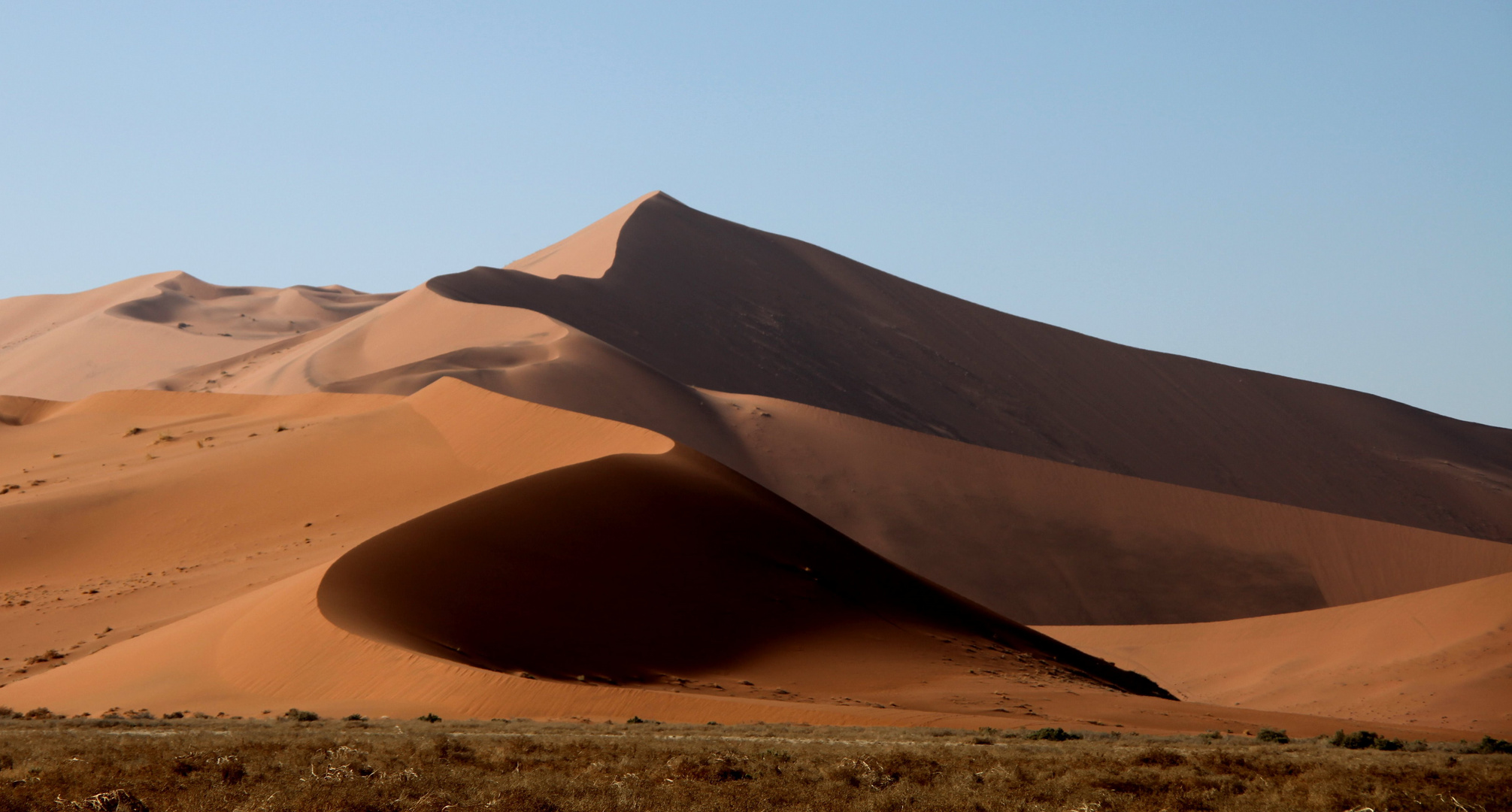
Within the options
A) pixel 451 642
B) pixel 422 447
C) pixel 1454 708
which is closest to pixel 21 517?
pixel 422 447

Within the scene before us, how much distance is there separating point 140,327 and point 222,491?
69.9 meters

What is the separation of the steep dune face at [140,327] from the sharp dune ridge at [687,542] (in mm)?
12659

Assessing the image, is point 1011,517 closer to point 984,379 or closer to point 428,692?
point 428,692

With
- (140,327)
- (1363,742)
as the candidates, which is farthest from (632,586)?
(140,327)

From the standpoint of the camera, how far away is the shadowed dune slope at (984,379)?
61.5m

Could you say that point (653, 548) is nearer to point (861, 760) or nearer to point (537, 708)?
point (537, 708)

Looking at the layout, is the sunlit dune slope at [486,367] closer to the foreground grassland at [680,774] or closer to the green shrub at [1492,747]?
the foreground grassland at [680,774]

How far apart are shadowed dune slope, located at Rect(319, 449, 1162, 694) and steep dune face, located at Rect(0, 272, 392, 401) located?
5239cm

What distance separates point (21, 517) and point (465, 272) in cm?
3787

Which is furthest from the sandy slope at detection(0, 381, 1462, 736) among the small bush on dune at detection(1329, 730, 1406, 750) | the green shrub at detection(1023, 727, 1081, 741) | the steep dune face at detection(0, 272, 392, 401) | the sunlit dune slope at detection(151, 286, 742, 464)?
the steep dune face at detection(0, 272, 392, 401)

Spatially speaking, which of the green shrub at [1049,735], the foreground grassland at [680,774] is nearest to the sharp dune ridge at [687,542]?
the green shrub at [1049,735]

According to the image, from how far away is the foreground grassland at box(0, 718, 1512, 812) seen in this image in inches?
359

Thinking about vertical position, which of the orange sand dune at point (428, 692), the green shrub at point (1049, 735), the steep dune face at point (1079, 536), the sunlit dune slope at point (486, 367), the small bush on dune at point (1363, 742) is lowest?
the orange sand dune at point (428, 692)

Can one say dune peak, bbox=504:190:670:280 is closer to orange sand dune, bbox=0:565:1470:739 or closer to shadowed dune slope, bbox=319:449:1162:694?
shadowed dune slope, bbox=319:449:1162:694
